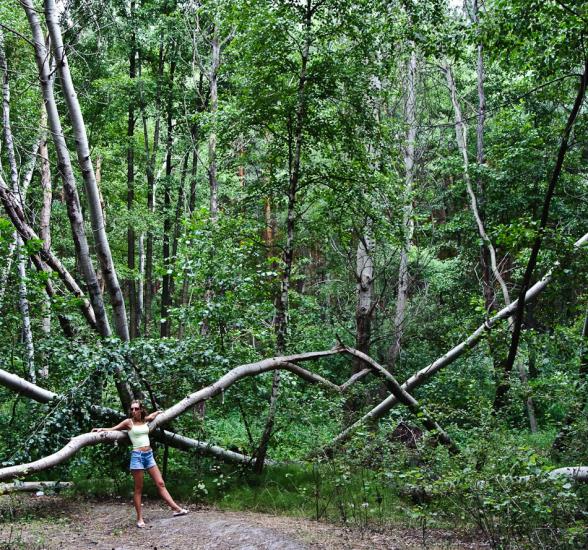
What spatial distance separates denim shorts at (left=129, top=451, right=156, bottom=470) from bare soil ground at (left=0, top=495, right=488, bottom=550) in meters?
0.69

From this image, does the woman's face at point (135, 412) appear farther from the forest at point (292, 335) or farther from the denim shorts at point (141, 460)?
the denim shorts at point (141, 460)

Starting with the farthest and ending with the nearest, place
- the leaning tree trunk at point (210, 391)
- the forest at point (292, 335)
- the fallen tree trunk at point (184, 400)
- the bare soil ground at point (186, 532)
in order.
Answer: the forest at point (292, 335) < the leaning tree trunk at point (210, 391) < the fallen tree trunk at point (184, 400) < the bare soil ground at point (186, 532)

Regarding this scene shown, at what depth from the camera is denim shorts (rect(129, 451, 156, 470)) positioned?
7.11 meters

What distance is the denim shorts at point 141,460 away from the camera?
711 cm

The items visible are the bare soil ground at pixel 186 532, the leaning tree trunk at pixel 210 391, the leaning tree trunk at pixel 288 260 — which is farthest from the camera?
the leaning tree trunk at pixel 288 260

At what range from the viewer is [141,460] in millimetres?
7156

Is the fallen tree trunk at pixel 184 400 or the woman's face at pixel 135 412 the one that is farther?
the woman's face at pixel 135 412

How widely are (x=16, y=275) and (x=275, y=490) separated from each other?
5.23 metres

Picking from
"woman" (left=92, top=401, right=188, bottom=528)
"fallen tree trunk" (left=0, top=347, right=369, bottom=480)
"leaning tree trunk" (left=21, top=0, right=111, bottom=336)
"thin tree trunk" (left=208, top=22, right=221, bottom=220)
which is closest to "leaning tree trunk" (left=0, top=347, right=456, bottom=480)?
"fallen tree trunk" (left=0, top=347, right=369, bottom=480)

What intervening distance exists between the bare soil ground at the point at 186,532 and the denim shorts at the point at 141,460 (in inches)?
27.1

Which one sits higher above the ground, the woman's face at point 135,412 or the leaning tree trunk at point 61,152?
the leaning tree trunk at point 61,152

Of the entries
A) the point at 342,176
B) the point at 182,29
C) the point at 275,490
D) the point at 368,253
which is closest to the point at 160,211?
the point at 182,29

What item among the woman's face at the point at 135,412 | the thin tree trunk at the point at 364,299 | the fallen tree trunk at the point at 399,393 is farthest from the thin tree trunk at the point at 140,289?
the woman's face at the point at 135,412

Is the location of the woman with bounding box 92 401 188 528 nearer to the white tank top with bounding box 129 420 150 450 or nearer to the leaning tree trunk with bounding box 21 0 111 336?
the white tank top with bounding box 129 420 150 450
